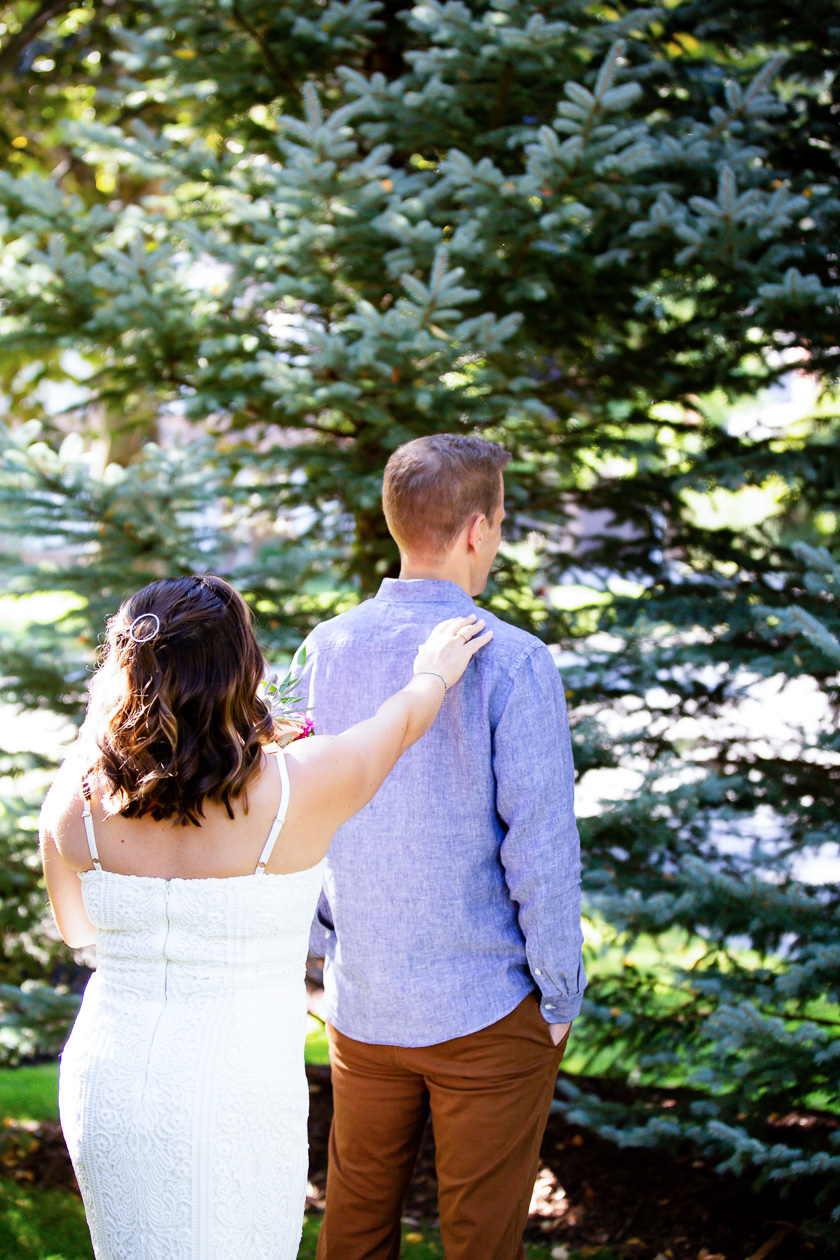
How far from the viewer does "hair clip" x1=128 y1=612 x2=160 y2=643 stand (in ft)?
5.48

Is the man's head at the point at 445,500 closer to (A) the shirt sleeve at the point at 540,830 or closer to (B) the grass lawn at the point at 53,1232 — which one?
(A) the shirt sleeve at the point at 540,830

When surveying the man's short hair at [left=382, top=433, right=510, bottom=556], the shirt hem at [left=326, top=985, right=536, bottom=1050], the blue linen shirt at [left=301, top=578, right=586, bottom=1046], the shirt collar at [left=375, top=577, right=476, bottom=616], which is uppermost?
the man's short hair at [left=382, top=433, right=510, bottom=556]

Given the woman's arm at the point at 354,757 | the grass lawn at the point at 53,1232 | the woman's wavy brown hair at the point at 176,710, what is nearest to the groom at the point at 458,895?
the woman's arm at the point at 354,757

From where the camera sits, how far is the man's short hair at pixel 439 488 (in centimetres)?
214

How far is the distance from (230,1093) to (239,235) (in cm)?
386

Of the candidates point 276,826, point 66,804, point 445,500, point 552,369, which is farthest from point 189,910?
point 552,369

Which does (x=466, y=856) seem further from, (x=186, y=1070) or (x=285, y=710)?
(x=186, y=1070)

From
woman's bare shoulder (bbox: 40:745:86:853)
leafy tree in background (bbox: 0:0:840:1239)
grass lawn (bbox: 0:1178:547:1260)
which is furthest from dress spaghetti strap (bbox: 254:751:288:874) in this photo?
grass lawn (bbox: 0:1178:547:1260)

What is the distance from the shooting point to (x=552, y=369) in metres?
4.42

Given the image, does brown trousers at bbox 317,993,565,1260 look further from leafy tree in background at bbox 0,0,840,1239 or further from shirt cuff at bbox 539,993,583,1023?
leafy tree in background at bbox 0,0,840,1239

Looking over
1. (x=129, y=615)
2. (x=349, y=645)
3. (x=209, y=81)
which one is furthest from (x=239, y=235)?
(x=129, y=615)

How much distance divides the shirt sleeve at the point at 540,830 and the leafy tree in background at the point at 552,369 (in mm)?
986

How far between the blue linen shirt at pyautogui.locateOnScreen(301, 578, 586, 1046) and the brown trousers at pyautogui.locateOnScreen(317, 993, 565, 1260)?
5 centimetres

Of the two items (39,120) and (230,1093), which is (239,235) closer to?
(39,120)
